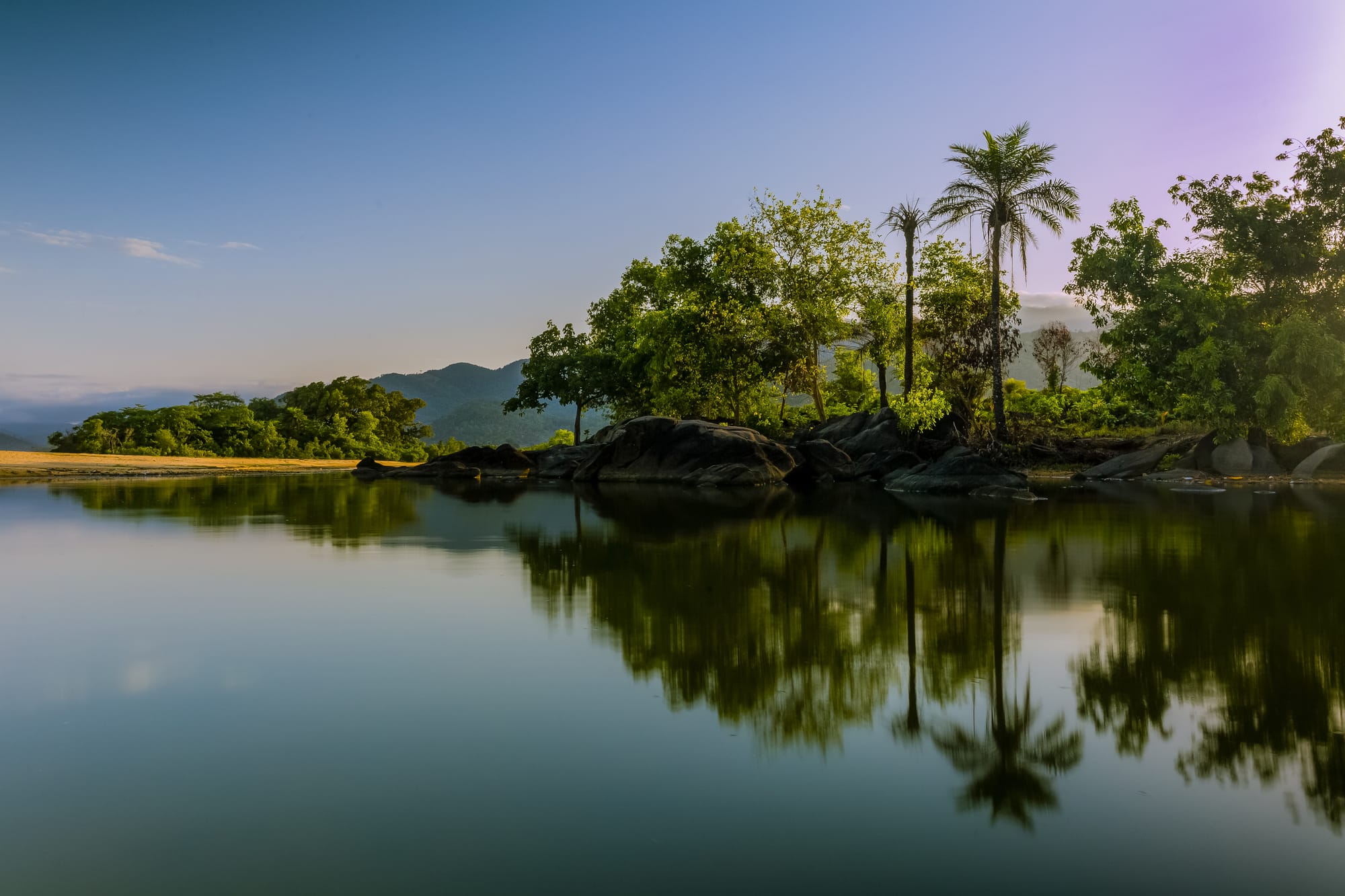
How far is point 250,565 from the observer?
34.1 ft

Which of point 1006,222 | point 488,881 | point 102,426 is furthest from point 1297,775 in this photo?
point 102,426

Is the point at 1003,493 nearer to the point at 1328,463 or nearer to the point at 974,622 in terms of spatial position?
the point at 1328,463

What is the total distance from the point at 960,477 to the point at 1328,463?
14178 mm

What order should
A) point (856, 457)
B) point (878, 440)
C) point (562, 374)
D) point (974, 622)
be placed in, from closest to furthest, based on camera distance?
point (974, 622) → point (878, 440) → point (856, 457) → point (562, 374)

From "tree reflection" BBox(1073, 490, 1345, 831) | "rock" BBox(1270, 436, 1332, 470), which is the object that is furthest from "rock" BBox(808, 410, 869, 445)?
"tree reflection" BBox(1073, 490, 1345, 831)

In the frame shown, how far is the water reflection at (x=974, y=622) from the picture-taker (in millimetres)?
4359

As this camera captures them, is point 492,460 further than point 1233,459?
Yes

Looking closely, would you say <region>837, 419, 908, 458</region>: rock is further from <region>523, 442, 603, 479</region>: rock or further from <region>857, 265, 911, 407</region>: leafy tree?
<region>523, 442, 603, 479</region>: rock

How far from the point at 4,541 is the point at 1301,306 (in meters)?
35.1

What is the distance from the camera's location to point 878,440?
31.4m

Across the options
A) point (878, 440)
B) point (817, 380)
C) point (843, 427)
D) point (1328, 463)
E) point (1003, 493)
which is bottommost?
point (1003, 493)

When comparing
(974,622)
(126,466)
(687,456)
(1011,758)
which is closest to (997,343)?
(687,456)

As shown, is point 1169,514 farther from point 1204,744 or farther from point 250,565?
point 250,565

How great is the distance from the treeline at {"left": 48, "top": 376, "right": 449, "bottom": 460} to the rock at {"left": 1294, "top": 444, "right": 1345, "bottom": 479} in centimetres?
4796
